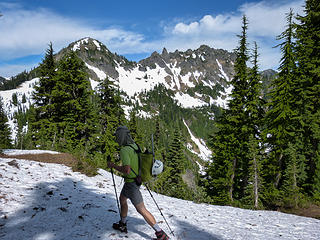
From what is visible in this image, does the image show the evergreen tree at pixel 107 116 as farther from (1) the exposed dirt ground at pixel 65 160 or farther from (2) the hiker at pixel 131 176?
(2) the hiker at pixel 131 176

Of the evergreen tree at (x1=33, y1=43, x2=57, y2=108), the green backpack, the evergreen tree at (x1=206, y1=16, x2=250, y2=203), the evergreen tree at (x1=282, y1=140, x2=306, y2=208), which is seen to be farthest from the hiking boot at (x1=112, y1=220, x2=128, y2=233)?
the evergreen tree at (x1=33, y1=43, x2=57, y2=108)

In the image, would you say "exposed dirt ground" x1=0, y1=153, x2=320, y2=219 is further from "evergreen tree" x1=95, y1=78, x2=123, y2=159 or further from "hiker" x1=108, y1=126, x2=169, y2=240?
"evergreen tree" x1=95, y1=78, x2=123, y2=159

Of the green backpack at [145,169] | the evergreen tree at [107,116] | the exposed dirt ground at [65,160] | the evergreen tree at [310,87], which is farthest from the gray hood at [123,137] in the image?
the evergreen tree at [107,116]

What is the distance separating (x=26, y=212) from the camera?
5156 millimetres

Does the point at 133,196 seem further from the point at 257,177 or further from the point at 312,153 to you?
the point at 312,153

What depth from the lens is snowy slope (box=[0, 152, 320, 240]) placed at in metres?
4.59

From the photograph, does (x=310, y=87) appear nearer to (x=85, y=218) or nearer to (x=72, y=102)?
(x=85, y=218)

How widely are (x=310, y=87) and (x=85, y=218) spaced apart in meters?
17.5

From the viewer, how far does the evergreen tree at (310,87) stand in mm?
15078

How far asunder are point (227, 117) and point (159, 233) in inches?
595

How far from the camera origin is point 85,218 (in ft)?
17.5

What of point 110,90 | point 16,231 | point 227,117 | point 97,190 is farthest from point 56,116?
point 16,231

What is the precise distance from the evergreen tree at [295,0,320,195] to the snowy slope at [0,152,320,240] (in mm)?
10229

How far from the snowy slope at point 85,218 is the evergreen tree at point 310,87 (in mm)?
10229
